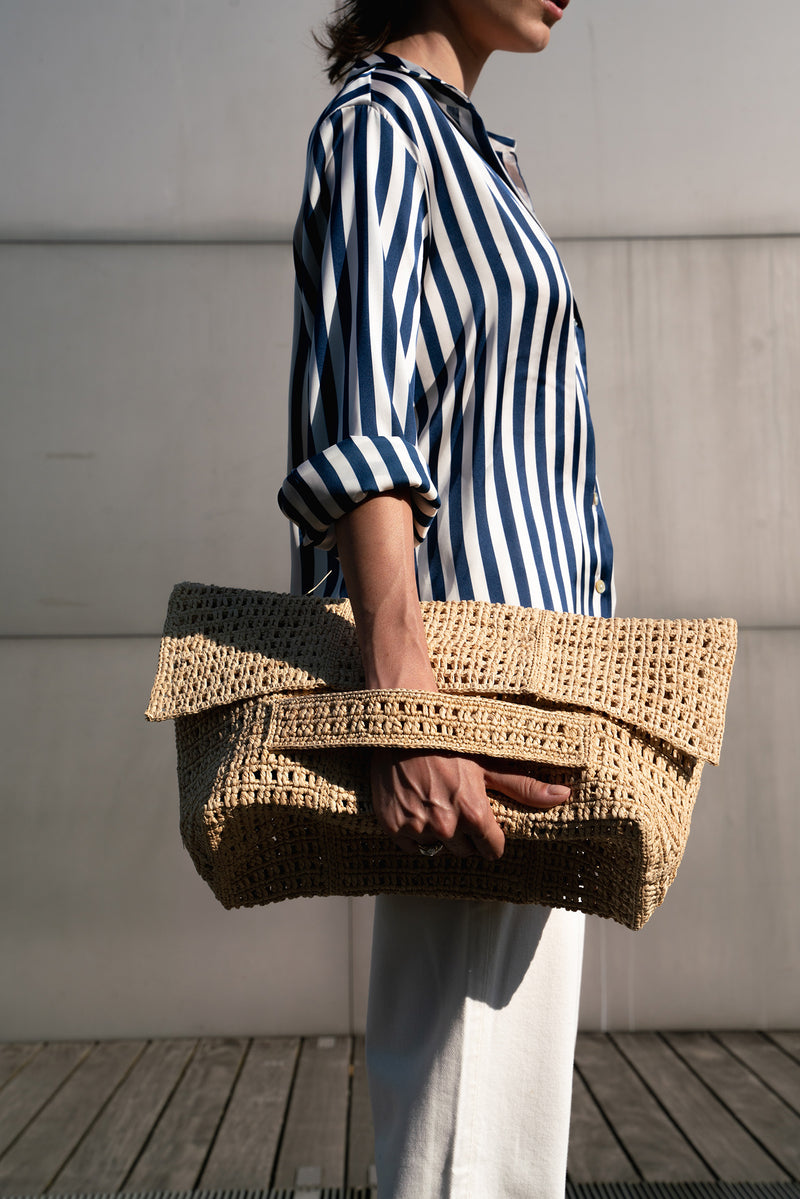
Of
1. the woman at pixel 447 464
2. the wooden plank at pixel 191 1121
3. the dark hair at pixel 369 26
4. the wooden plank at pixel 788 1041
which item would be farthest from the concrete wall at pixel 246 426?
the woman at pixel 447 464

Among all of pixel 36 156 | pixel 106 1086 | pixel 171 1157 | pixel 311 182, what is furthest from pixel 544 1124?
pixel 36 156

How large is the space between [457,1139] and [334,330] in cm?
72

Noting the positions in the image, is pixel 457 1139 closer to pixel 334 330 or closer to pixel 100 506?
pixel 334 330

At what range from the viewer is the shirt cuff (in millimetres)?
771

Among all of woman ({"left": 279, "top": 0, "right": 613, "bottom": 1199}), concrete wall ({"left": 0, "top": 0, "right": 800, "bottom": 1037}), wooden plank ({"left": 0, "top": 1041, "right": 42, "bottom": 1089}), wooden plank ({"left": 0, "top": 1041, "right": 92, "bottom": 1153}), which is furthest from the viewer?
concrete wall ({"left": 0, "top": 0, "right": 800, "bottom": 1037})

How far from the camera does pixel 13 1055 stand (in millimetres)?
2482

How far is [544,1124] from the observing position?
35.7 inches

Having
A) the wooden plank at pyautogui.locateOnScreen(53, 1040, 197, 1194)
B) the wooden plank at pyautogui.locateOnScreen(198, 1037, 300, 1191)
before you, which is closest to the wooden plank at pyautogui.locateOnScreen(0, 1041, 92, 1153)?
the wooden plank at pyautogui.locateOnScreen(53, 1040, 197, 1194)

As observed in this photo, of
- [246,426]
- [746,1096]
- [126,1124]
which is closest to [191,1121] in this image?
[126,1124]

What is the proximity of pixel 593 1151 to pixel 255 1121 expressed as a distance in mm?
698

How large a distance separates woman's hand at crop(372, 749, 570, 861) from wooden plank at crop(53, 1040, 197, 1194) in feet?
4.95

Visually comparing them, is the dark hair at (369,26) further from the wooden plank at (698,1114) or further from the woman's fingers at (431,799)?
the wooden plank at (698,1114)

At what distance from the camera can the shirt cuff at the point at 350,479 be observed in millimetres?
771

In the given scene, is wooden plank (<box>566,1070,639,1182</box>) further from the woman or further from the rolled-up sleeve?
the rolled-up sleeve
